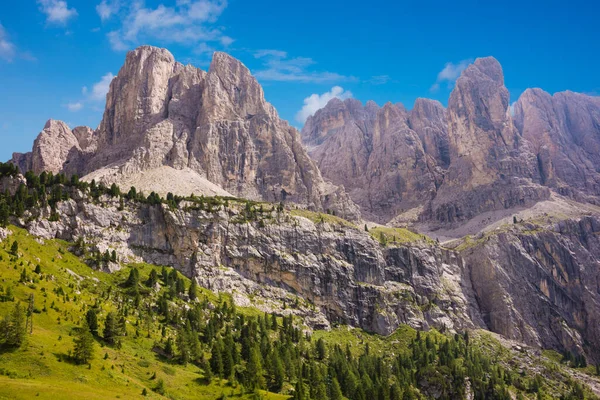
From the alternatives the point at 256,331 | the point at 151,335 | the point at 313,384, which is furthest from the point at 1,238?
the point at 313,384

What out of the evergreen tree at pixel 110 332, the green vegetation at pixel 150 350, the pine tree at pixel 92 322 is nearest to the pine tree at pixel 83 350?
the green vegetation at pixel 150 350

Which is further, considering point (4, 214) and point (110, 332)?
point (4, 214)

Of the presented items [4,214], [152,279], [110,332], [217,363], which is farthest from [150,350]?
[4,214]

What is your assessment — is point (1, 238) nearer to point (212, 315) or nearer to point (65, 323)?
point (65, 323)

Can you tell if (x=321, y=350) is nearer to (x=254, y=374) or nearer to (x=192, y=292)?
(x=192, y=292)

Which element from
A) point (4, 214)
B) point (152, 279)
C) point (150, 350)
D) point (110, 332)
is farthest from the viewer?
point (152, 279)

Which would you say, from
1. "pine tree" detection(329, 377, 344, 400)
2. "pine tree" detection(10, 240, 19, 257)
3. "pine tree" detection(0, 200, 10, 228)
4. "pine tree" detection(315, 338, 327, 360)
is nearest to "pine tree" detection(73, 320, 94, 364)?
Result: "pine tree" detection(10, 240, 19, 257)

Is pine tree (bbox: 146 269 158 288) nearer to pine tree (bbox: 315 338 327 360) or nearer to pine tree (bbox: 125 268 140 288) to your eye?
pine tree (bbox: 125 268 140 288)

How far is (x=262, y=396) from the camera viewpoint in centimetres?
12750

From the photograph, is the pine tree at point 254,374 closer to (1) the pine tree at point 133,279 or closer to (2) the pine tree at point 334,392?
(2) the pine tree at point 334,392

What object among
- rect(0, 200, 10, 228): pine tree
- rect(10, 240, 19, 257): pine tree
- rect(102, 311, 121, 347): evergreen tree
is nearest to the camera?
rect(102, 311, 121, 347): evergreen tree

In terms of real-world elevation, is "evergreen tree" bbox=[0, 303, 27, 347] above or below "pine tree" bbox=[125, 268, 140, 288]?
below

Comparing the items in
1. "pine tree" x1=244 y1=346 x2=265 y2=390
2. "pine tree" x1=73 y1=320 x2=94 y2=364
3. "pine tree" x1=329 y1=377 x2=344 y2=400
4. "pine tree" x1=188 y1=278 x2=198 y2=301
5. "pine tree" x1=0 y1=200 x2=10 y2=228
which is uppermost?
"pine tree" x1=0 y1=200 x2=10 y2=228

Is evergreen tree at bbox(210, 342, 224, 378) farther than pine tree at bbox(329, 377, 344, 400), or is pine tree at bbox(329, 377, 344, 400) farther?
pine tree at bbox(329, 377, 344, 400)
